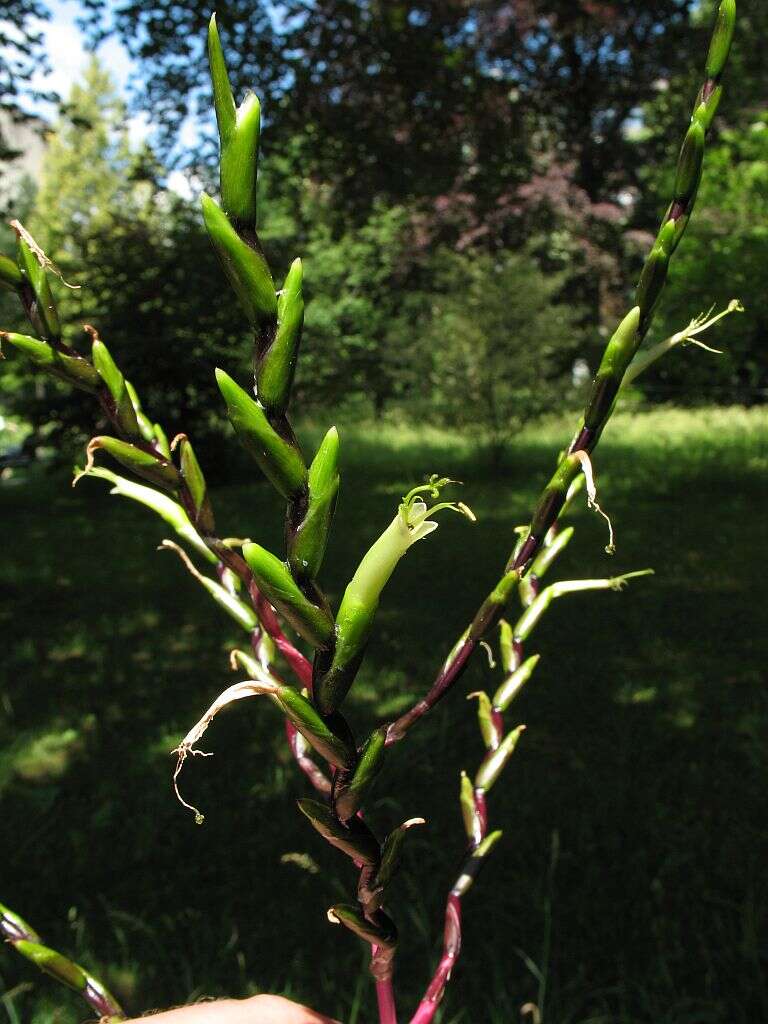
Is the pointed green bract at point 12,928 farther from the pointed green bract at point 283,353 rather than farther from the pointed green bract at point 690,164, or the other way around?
the pointed green bract at point 690,164

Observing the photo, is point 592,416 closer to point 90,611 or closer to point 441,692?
point 441,692

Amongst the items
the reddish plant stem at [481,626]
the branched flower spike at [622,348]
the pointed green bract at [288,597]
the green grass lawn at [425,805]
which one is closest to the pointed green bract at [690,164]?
the branched flower spike at [622,348]

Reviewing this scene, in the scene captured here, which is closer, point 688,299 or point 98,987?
point 98,987

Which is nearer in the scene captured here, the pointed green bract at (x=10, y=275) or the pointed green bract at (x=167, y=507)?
the pointed green bract at (x=10, y=275)

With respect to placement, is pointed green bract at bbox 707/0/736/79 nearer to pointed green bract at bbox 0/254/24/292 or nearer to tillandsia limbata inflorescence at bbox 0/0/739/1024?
tillandsia limbata inflorescence at bbox 0/0/739/1024

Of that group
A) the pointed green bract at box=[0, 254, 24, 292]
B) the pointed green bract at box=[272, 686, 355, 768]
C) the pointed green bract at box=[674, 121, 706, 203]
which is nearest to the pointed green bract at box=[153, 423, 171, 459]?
the pointed green bract at box=[0, 254, 24, 292]

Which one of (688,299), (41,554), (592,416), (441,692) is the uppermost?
(592,416)

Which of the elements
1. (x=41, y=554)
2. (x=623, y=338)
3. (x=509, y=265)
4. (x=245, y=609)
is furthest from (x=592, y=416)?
(x=509, y=265)

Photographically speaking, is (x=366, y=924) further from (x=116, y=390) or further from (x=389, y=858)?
(x=116, y=390)
